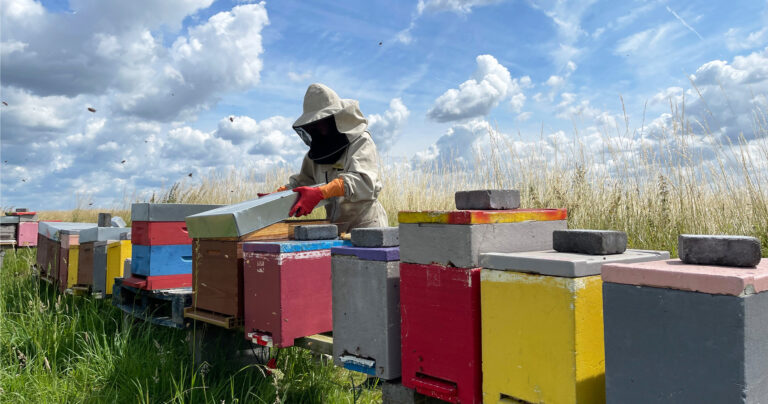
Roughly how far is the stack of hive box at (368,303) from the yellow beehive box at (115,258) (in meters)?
2.71

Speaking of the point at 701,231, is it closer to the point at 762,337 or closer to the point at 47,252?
the point at 762,337

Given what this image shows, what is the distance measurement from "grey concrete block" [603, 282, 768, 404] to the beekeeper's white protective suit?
211cm

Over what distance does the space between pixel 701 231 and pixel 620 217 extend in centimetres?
68

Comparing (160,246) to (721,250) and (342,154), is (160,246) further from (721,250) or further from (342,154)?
(721,250)

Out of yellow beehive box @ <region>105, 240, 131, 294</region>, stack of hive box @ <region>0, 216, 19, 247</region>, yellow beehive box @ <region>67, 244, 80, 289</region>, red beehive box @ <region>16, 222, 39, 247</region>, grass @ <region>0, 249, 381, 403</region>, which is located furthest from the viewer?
red beehive box @ <region>16, 222, 39, 247</region>

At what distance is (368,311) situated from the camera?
78.0 inches

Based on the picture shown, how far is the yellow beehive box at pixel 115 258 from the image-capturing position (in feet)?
13.4

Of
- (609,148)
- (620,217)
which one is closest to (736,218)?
(620,217)

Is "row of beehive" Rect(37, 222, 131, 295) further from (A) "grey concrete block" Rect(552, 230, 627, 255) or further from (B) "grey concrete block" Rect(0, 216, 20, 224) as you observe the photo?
(A) "grey concrete block" Rect(552, 230, 627, 255)

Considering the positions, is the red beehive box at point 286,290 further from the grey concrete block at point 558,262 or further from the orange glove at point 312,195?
the grey concrete block at point 558,262

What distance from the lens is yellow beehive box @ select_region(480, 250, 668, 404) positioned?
135 centimetres

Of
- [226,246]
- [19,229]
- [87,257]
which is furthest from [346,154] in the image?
[19,229]

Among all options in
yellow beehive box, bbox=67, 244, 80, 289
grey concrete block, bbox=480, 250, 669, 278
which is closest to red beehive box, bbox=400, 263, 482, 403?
grey concrete block, bbox=480, 250, 669, 278

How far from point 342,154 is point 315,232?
39.6 inches
